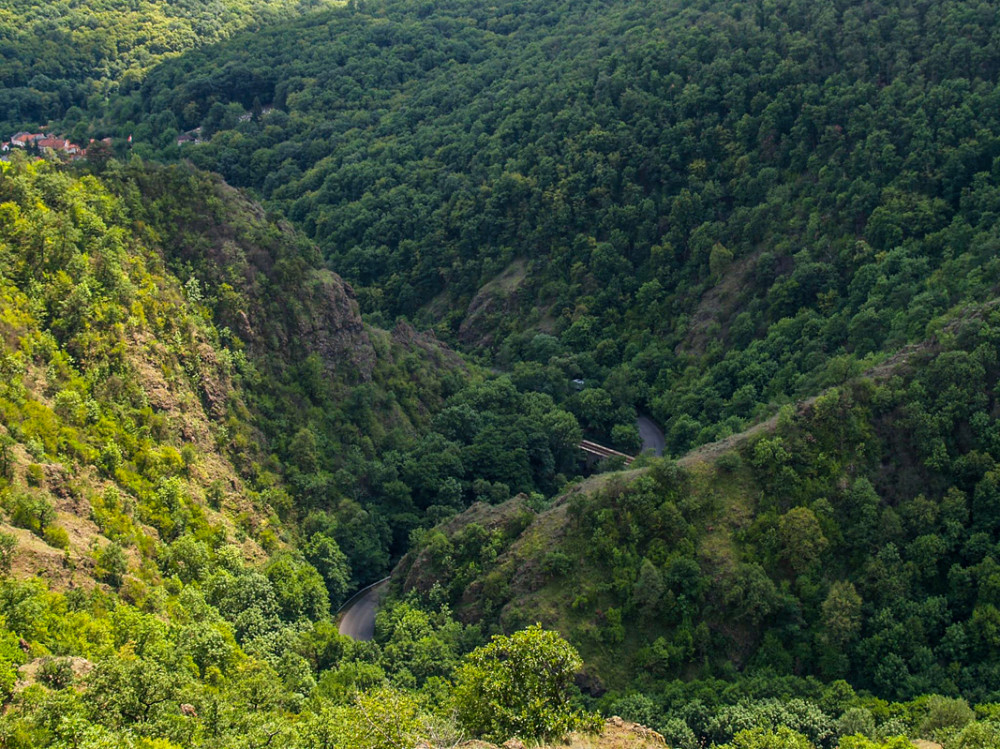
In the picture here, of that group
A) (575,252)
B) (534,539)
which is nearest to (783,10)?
(575,252)

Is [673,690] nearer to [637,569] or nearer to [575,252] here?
[637,569]

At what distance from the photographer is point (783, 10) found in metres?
126

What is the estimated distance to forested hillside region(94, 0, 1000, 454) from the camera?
99.2 meters

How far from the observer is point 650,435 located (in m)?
104

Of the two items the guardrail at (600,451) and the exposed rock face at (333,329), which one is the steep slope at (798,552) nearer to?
the guardrail at (600,451)

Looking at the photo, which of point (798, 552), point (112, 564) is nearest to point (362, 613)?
point (112, 564)

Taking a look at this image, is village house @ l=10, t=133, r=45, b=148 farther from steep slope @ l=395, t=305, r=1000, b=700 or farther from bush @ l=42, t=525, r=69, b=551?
steep slope @ l=395, t=305, r=1000, b=700

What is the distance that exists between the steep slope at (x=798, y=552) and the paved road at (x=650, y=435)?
2769cm

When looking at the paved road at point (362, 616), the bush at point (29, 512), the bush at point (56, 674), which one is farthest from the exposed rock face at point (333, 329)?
the bush at point (56, 674)

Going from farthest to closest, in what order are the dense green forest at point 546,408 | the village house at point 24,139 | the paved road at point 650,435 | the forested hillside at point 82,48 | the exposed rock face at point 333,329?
the forested hillside at point 82,48
the village house at point 24,139
the paved road at point 650,435
the exposed rock face at point 333,329
the dense green forest at point 546,408

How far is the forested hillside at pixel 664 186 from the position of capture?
99.2m

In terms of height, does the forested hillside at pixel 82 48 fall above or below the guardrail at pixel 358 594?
above

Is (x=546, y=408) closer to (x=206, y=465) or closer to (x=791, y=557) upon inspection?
(x=206, y=465)

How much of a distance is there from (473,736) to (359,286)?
91.1 m
